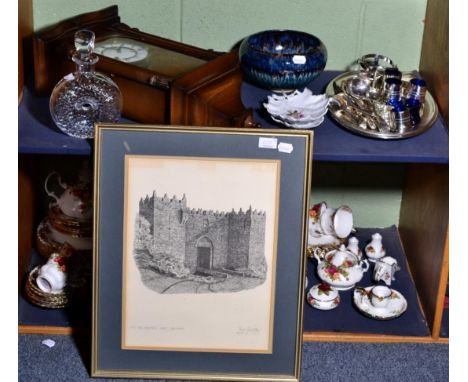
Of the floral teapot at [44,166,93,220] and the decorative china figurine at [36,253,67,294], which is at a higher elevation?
the floral teapot at [44,166,93,220]

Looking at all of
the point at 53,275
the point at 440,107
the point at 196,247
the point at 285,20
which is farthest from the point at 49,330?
the point at 440,107

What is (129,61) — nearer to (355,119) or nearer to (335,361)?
(355,119)

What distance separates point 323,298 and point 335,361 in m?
0.19

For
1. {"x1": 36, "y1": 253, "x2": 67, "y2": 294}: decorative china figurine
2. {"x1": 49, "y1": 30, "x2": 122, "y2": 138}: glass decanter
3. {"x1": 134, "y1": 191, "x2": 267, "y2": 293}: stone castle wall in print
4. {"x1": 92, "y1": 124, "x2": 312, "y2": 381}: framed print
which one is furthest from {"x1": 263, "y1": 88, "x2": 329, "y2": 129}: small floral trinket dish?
{"x1": 36, "y1": 253, "x2": 67, "y2": 294}: decorative china figurine

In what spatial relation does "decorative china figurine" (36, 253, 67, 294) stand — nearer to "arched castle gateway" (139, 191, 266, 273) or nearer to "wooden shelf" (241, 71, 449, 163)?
"arched castle gateway" (139, 191, 266, 273)

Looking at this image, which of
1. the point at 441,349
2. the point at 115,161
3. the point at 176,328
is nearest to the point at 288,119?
the point at 115,161

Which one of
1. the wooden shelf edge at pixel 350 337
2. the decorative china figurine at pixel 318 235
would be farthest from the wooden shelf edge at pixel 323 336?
the decorative china figurine at pixel 318 235

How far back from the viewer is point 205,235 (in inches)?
80.9

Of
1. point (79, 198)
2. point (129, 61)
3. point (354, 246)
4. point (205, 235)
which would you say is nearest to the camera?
point (205, 235)

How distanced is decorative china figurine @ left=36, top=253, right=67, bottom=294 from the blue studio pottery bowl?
61 centimetres

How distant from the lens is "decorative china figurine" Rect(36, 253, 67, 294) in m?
2.33

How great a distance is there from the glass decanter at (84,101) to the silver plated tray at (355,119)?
473 mm

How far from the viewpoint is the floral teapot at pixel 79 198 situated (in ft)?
7.86

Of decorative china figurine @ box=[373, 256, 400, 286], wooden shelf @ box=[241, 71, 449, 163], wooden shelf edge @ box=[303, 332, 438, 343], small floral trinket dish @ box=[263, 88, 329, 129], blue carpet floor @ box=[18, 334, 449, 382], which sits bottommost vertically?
blue carpet floor @ box=[18, 334, 449, 382]
